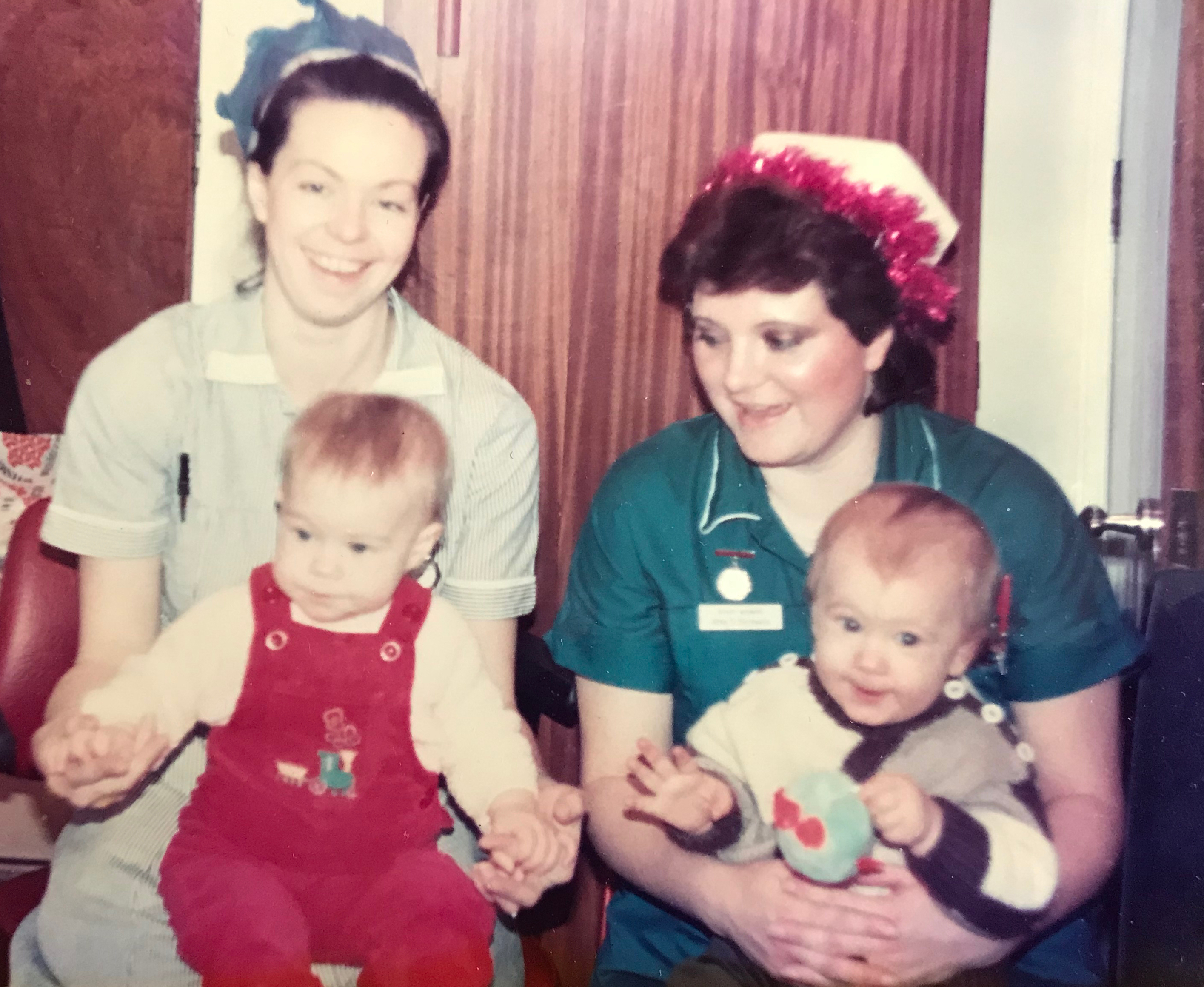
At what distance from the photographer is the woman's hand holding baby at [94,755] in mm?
918

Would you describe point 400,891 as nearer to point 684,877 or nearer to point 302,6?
point 684,877

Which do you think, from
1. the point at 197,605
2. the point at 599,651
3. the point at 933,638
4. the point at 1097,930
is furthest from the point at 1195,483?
the point at 197,605

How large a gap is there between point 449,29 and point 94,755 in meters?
0.80

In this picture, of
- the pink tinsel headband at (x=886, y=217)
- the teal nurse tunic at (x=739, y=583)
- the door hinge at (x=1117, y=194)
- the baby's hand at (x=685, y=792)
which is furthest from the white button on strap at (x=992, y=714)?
the door hinge at (x=1117, y=194)

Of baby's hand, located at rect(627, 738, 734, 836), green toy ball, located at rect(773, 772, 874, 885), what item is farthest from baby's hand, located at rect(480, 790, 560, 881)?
green toy ball, located at rect(773, 772, 874, 885)

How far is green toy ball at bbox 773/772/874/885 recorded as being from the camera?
0.91m

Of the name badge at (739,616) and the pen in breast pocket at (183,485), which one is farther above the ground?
the pen in breast pocket at (183,485)

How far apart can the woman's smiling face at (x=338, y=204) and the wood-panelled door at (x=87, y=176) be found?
5.0 inches

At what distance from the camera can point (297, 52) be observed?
986 mm

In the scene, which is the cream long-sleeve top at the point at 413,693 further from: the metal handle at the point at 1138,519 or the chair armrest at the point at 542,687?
the metal handle at the point at 1138,519

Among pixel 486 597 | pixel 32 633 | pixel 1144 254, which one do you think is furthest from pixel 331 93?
pixel 1144 254

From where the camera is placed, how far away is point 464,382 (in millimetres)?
1076

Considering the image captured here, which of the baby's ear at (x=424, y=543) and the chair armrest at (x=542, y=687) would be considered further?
the chair armrest at (x=542, y=687)

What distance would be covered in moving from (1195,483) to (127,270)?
1128 millimetres
